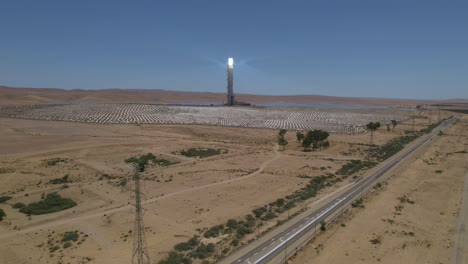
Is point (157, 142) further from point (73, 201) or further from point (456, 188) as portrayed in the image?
point (456, 188)

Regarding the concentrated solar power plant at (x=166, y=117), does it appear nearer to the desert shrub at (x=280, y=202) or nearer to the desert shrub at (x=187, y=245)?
the desert shrub at (x=280, y=202)

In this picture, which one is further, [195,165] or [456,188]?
[195,165]

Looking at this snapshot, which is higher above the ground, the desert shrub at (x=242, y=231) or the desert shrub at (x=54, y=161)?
the desert shrub at (x=54, y=161)

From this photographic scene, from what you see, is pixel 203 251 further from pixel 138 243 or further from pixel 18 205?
pixel 18 205

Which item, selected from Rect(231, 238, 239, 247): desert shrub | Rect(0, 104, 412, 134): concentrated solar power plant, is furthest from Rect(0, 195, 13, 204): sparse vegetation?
Rect(0, 104, 412, 134): concentrated solar power plant

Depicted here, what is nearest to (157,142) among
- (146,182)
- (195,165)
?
(195,165)

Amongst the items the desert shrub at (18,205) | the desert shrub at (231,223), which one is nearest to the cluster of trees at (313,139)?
the desert shrub at (231,223)
